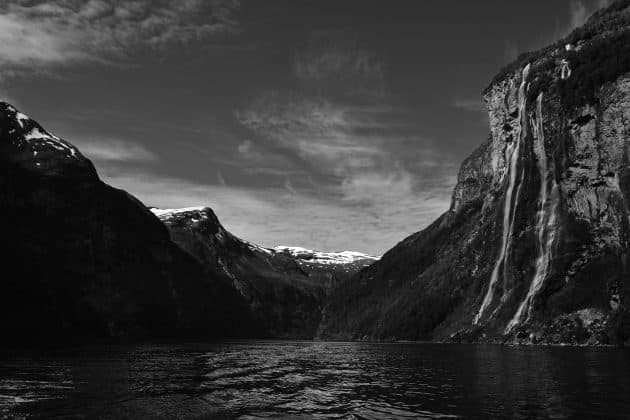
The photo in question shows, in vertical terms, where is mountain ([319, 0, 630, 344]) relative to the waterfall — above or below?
below

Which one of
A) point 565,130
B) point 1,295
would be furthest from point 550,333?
point 1,295

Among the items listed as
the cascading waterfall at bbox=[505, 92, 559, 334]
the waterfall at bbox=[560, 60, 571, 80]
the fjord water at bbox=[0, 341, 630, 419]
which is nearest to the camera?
the fjord water at bbox=[0, 341, 630, 419]

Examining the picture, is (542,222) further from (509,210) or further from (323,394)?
(323,394)

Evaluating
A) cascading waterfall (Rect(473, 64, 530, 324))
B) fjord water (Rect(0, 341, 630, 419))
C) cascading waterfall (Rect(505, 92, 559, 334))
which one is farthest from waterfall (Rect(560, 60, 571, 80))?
fjord water (Rect(0, 341, 630, 419))

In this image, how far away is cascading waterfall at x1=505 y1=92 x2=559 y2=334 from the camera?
13675 centimetres

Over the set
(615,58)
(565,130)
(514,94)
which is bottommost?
(565,130)

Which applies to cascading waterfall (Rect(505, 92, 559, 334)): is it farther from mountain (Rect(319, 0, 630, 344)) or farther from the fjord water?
the fjord water

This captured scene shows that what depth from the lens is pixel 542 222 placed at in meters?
145

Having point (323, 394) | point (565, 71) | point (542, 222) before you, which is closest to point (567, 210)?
point (542, 222)

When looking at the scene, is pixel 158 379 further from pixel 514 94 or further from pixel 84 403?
pixel 514 94

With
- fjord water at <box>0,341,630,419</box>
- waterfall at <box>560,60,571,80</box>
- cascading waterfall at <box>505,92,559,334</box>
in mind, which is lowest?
fjord water at <box>0,341,630,419</box>

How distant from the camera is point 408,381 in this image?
46.4 metres

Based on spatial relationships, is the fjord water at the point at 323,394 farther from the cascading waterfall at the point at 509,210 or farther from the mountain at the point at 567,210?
the cascading waterfall at the point at 509,210

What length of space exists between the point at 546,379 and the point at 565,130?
11764 centimetres
